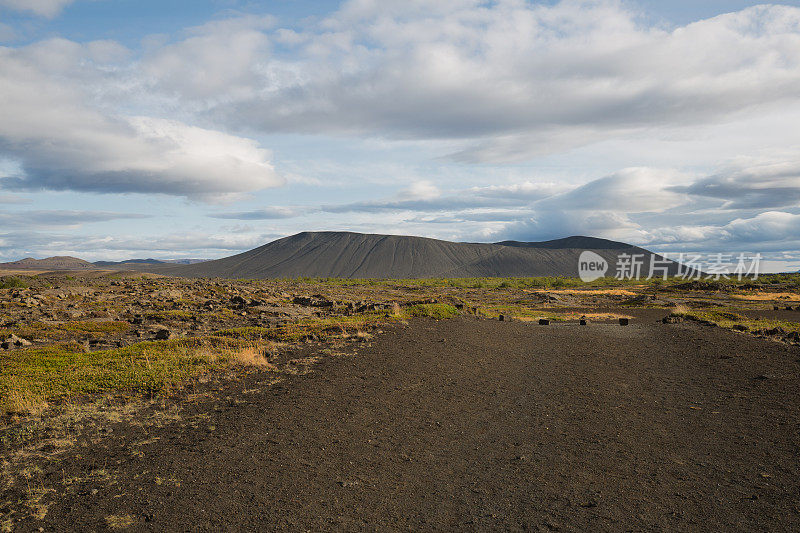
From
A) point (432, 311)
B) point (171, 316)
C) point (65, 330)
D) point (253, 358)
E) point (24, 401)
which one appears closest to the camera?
point (24, 401)

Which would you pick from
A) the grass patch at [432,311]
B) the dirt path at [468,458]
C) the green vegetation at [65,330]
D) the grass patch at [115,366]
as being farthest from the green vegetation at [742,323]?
the green vegetation at [65,330]

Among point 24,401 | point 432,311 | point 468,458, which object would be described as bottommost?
point 24,401

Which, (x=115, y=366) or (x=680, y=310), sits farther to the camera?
(x=680, y=310)

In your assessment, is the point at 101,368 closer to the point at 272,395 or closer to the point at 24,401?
the point at 24,401

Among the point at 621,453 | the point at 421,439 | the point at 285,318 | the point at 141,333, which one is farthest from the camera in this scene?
the point at 285,318

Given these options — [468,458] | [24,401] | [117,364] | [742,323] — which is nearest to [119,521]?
[468,458]

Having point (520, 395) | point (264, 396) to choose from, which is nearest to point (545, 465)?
point (520, 395)

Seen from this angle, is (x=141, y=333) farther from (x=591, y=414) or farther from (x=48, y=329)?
(x=591, y=414)

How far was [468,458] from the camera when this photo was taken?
808cm

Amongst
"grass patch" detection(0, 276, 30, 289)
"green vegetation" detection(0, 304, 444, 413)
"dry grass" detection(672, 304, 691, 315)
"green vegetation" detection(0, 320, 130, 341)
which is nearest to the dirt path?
"green vegetation" detection(0, 304, 444, 413)

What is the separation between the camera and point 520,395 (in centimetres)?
1223

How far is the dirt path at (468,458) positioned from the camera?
20.4ft

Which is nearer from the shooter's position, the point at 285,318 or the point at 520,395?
the point at 520,395

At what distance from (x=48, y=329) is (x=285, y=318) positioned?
1211 centimetres
